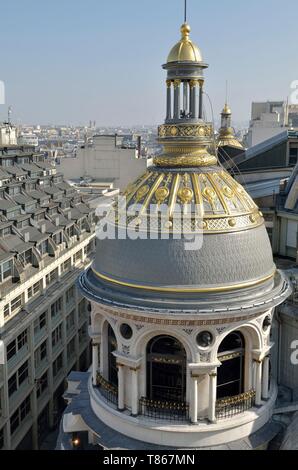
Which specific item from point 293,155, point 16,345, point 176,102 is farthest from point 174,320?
point 293,155

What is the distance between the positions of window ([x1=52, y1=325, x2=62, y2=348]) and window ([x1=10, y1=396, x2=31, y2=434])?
23.0ft

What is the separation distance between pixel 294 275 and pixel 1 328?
72.0 ft

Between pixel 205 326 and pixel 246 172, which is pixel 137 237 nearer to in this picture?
pixel 205 326

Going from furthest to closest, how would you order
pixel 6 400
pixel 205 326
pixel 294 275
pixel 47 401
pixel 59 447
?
pixel 47 401, pixel 6 400, pixel 294 275, pixel 59 447, pixel 205 326

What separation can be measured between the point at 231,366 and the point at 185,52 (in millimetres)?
17267

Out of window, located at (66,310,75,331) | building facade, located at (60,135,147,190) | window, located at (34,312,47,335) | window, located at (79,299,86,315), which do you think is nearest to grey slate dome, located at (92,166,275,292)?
window, located at (34,312,47,335)

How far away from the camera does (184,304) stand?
25625mm

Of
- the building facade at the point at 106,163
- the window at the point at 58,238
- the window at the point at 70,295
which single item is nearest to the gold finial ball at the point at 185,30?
the window at the point at 58,238

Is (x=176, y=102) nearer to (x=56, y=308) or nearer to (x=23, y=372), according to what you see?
(x=23, y=372)

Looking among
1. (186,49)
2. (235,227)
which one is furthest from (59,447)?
(186,49)

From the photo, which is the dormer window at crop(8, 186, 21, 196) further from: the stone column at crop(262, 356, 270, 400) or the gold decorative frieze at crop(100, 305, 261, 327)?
the stone column at crop(262, 356, 270, 400)

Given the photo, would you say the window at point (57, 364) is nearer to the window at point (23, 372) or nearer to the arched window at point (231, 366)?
the window at point (23, 372)

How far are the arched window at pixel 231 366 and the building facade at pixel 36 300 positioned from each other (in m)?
18.4

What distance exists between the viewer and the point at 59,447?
30656 mm
